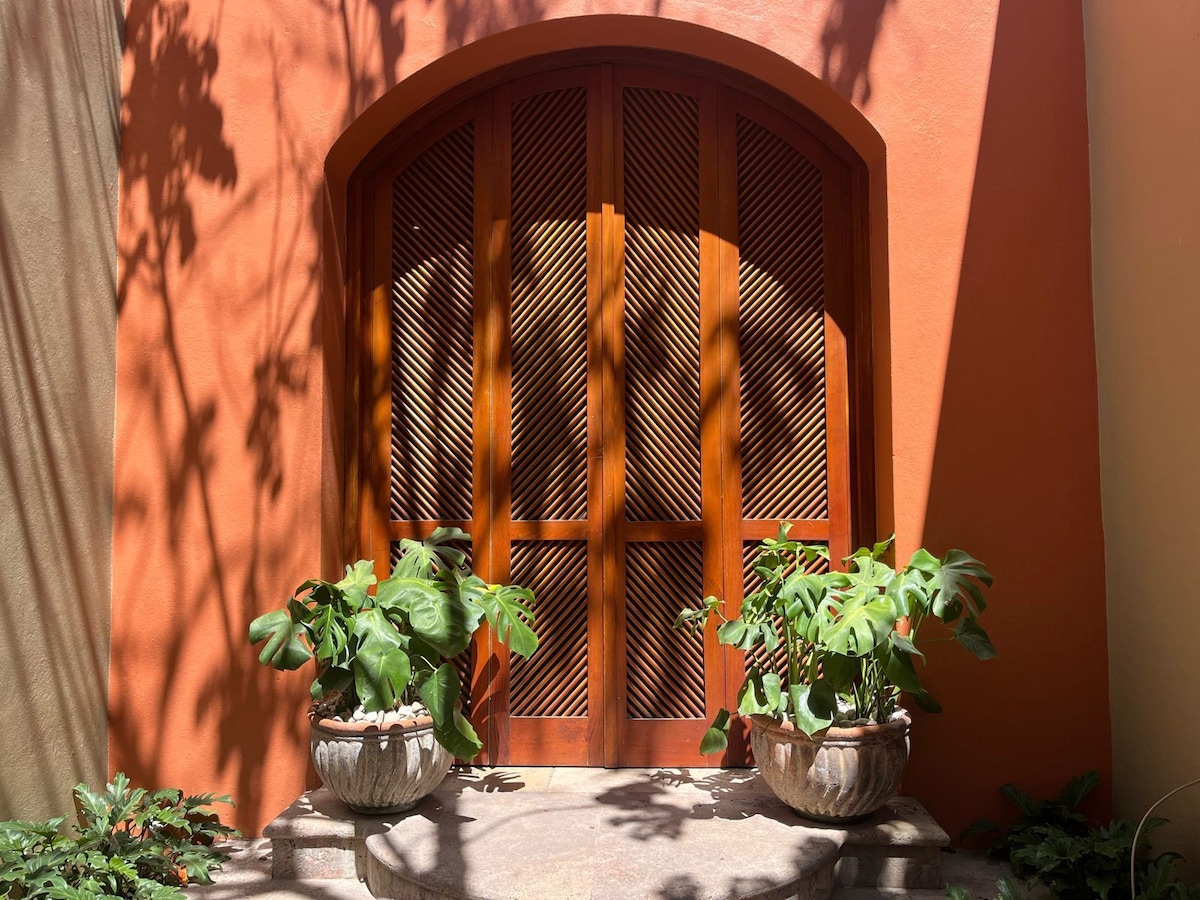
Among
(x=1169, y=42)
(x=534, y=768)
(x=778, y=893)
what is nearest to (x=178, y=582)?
(x=534, y=768)

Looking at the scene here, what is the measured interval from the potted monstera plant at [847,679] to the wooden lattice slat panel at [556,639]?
0.86 meters

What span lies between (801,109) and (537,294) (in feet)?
4.61

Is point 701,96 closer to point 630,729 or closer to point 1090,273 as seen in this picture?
point 1090,273

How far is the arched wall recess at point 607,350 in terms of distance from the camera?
14.5ft

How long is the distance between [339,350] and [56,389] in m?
1.11

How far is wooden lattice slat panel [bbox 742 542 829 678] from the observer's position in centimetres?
436

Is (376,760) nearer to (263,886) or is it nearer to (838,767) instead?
(263,886)

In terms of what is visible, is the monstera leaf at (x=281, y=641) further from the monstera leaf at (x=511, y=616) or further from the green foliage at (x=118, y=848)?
the green foliage at (x=118, y=848)

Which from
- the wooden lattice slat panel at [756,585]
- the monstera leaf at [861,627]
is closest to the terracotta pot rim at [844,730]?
the monstera leaf at [861,627]

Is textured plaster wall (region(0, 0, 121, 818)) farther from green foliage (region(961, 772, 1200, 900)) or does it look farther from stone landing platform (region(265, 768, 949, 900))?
green foliage (region(961, 772, 1200, 900))

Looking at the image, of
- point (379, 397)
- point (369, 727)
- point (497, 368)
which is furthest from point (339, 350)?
point (369, 727)

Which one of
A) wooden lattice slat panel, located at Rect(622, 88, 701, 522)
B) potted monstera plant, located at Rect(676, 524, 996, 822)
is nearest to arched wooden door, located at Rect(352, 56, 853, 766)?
wooden lattice slat panel, located at Rect(622, 88, 701, 522)

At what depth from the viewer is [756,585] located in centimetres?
444

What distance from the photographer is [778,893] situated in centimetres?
323
